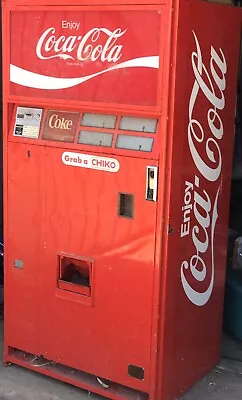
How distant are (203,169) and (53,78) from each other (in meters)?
0.86

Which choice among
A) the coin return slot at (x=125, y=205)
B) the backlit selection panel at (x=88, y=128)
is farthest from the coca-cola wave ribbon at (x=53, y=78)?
the coin return slot at (x=125, y=205)

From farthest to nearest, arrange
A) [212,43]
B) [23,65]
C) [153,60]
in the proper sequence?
[23,65], [212,43], [153,60]

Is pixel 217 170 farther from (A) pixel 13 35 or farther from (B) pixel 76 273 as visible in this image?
(A) pixel 13 35

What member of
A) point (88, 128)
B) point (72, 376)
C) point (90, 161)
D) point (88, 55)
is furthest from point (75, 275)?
point (88, 55)

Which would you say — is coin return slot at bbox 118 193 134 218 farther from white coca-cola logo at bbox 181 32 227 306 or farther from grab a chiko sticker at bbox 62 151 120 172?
white coca-cola logo at bbox 181 32 227 306

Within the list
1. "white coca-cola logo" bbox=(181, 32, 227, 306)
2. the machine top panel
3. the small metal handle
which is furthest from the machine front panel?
"white coca-cola logo" bbox=(181, 32, 227, 306)

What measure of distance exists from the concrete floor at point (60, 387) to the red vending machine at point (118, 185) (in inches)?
2.8

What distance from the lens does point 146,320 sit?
9.61 feet

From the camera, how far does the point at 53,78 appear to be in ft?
9.89

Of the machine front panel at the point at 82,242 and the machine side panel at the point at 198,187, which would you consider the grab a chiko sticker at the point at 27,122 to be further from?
the machine side panel at the point at 198,187

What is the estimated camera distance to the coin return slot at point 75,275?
3.11m

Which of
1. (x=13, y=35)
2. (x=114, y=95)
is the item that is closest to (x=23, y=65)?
(x=13, y=35)

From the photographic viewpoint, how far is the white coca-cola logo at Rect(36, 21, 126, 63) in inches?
110

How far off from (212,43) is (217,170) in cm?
64
